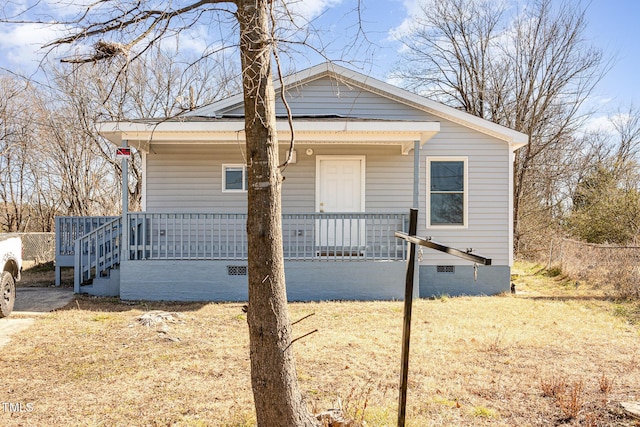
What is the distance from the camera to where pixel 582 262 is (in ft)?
36.9

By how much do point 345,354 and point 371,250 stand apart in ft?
14.1

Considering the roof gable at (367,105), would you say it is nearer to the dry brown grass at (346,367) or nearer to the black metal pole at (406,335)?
the dry brown grass at (346,367)

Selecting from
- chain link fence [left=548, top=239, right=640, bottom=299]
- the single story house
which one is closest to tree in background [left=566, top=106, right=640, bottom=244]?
chain link fence [left=548, top=239, right=640, bottom=299]

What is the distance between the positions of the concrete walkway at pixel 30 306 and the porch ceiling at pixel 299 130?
3.27m

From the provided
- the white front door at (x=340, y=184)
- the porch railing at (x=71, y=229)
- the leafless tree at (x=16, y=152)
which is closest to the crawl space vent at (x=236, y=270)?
the white front door at (x=340, y=184)

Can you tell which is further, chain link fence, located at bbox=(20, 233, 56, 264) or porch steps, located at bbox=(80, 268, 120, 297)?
chain link fence, located at bbox=(20, 233, 56, 264)

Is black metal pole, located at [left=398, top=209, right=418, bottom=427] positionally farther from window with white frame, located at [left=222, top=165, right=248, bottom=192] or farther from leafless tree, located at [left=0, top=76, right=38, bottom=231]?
leafless tree, located at [left=0, top=76, right=38, bottom=231]

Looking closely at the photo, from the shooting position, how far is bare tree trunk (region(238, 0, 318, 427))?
Result: 106 inches

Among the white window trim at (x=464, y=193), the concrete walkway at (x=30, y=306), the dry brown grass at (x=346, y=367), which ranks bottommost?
the dry brown grass at (x=346, y=367)

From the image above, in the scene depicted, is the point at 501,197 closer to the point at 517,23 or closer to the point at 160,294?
the point at 160,294

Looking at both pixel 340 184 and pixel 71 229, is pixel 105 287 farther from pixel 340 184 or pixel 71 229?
pixel 340 184

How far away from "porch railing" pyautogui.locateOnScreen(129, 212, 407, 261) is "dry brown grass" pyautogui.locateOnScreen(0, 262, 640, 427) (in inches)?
56.0

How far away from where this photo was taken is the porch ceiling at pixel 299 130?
8484mm

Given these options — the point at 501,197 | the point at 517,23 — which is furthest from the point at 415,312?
the point at 517,23
